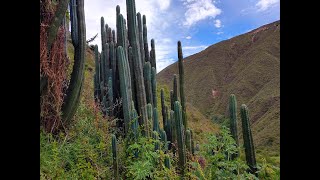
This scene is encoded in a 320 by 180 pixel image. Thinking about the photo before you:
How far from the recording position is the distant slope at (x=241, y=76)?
38.7 metres

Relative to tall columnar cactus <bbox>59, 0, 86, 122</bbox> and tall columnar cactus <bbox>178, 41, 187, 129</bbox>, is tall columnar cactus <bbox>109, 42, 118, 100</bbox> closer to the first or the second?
tall columnar cactus <bbox>178, 41, 187, 129</bbox>

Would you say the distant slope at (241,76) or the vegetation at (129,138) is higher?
the distant slope at (241,76)

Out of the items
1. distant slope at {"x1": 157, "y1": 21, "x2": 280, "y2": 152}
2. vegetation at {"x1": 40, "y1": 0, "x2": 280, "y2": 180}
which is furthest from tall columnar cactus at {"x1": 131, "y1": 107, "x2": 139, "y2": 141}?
distant slope at {"x1": 157, "y1": 21, "x2": 280, "y2": 152}

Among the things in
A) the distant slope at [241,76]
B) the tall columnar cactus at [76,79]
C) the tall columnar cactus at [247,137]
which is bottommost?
the tall columnar cactus at [247,137]

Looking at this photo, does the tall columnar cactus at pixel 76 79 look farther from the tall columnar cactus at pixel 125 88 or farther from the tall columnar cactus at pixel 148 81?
the tall columnar cactus at pixel 148 81

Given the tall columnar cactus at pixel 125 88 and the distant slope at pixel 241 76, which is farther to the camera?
the distant slope at pixel 241 76

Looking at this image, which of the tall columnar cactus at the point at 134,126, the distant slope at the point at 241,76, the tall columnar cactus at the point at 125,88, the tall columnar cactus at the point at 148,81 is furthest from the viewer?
the distant slope at the point at 241,76

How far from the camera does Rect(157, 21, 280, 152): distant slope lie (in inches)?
1524

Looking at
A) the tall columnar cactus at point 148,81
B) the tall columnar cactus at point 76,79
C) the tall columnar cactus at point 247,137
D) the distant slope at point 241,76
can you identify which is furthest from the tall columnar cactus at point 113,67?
the distant slope at point 241,76

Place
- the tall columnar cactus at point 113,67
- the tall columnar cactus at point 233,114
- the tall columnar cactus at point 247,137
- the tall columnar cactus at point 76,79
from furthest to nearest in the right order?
1. the tall columnar cactus at point 113,67
2. the tall columnar cactus at point 233,114
3. the tall columnar cactus at point 247,137
4. the tall columnar cactus at point 76,79
